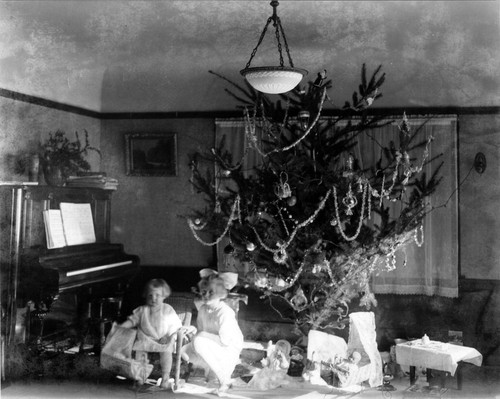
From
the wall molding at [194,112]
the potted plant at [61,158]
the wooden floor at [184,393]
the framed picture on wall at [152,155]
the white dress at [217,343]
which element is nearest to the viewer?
the wooden floor at [184,393]

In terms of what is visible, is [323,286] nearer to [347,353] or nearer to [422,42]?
[347,353]

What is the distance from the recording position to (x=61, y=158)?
246 inches

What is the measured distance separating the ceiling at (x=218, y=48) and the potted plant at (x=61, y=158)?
0.46m

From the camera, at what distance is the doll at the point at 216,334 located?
4949 millimetres

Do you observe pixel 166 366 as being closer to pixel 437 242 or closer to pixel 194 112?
pixel 194 112

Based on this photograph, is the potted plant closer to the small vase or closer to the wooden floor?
the small vase

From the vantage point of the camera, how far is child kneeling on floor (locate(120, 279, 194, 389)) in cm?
507

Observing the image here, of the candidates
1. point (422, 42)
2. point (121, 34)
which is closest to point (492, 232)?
point (422, 42)

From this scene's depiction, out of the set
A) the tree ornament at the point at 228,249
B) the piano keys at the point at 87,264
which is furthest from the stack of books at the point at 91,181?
the tree ornament at the point at 228,249

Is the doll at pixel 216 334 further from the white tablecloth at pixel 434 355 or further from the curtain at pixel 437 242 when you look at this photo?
the curtain at pixel 437 242

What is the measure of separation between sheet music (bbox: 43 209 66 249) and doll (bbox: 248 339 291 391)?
7.72 ft

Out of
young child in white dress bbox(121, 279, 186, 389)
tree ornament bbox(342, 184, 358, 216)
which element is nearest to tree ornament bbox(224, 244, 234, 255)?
young child in white dress bbox(121, 279, 186, 389)

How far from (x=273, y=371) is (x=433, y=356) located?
55.3 inches

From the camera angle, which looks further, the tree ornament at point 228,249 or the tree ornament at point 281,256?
the tree ornament at point 228,249
